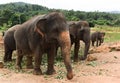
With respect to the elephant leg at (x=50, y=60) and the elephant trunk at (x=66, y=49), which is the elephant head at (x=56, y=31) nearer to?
the elephant trunk at (x=66, y=49)

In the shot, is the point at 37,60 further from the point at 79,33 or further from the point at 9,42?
the point at 79,33

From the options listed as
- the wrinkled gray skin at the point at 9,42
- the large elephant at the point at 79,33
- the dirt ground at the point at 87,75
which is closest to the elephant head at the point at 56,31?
the dirt ground at the point at 87,75

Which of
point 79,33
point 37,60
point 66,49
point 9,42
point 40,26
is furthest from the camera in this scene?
point 79,33

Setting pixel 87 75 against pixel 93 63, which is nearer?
pixel 87 75

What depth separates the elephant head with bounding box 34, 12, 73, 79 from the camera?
8477 mm

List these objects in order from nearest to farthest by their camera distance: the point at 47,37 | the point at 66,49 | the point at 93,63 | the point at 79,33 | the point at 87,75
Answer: the point at 66,49 < the point at 47,37 < the point at 87,75 < the point at 93,63 < the point at 79,33

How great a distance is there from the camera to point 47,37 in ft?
29.7

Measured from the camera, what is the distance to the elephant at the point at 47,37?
337 inches

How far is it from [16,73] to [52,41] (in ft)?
5.91

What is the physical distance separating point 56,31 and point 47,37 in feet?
1.10

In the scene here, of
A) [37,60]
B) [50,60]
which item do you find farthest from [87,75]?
[37,60]

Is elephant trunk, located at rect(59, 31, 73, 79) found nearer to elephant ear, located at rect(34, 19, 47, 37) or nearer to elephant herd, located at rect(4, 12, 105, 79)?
elephant herd, located at rect(4, 12, 105, 79)

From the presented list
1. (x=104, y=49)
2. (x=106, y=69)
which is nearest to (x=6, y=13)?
(x=104, y=49)

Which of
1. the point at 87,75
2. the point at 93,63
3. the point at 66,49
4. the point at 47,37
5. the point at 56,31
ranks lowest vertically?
the point at 93,63
